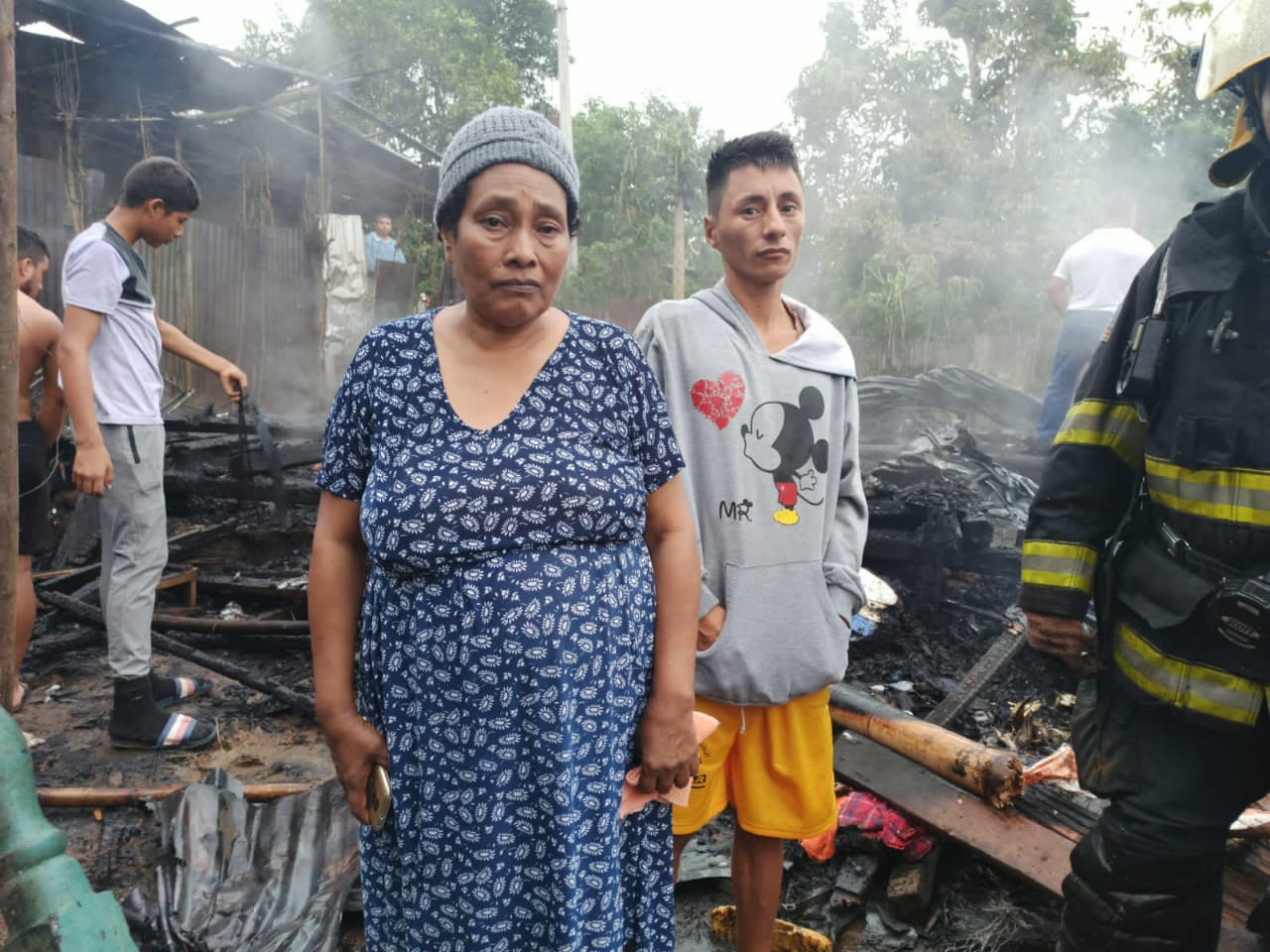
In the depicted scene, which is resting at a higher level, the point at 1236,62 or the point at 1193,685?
the point at 1236,62

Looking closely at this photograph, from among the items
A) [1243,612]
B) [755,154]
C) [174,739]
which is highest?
[755,154]

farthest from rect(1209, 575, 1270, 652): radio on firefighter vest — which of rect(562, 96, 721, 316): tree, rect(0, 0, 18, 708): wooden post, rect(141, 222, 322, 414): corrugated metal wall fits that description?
rect(562, 96, 721, 316): tree

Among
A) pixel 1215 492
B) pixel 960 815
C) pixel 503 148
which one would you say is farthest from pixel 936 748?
pixel 503 148

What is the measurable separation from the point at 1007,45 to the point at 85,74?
17.7m

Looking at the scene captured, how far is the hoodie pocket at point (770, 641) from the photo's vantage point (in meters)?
2.07

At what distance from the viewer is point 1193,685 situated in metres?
1.79

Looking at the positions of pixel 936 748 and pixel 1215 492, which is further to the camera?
pixel 936 748

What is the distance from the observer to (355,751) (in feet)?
5.18

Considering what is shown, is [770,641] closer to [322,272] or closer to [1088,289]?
[1088,289]

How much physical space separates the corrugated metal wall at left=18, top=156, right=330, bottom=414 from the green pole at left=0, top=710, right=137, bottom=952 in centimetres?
974

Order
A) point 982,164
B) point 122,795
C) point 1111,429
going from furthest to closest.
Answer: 1. point 982,164
2. point 122,795
3. point 1111,429

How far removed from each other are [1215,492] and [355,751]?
Result: 1807 millimetres

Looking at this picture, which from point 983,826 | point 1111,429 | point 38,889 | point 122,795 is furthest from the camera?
point 122,795

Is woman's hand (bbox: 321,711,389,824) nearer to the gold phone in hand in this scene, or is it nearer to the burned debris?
the gold phone in hand
